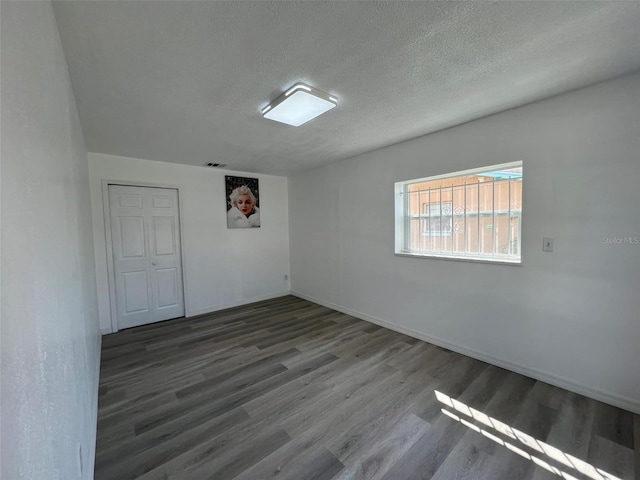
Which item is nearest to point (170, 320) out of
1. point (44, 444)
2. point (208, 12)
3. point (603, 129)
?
point (44, 444)

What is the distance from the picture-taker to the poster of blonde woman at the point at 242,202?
452 cm

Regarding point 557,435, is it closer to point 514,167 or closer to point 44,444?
point 514,167

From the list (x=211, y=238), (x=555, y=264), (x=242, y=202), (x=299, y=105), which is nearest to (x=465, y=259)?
(x=555, y=264)

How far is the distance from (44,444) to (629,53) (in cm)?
330

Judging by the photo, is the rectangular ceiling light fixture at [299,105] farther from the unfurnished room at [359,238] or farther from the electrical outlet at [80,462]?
the electrical outlet at [80,462]

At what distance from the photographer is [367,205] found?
369 centimetres

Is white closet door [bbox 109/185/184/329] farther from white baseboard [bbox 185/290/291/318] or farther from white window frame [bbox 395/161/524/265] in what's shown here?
white window frame [bbox 395/161/524/265]

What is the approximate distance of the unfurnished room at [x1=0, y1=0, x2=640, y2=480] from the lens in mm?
1030

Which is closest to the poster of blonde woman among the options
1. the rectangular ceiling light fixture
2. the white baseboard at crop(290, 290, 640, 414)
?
the rectangular ceiling light fixture

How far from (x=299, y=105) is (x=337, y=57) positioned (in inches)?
22.7

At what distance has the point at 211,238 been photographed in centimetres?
A: 434

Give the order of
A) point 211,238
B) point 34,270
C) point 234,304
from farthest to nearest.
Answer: point 234,304 → point 211,238 → point 34,270

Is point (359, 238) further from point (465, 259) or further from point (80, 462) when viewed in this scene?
point (80, 462)

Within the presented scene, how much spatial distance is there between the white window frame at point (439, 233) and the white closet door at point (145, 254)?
332 cm
